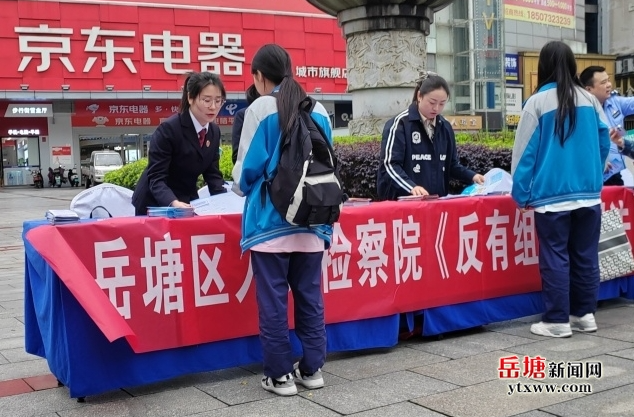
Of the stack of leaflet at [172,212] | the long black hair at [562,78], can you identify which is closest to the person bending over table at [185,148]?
the stack of leaflet at [172,212]

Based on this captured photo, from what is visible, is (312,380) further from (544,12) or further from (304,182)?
(544,12)

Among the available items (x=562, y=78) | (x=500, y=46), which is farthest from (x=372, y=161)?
(x=500, y=46)

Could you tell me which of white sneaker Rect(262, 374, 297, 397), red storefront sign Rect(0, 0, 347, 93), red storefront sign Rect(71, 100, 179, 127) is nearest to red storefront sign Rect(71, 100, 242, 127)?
red storefront sign Rect(71, 100, 179, 127)

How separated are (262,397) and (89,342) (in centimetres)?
82

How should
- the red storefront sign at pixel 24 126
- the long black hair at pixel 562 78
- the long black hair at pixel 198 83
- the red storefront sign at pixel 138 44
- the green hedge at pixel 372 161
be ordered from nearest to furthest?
the long black hair at pixel 198 83
the long black hair at pixel 562 78
the green hedge at pixel 372 161
the red storefront sign at pixel 138 44
the red storefront sign at pixel 24 126

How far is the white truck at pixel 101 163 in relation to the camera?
25578mm

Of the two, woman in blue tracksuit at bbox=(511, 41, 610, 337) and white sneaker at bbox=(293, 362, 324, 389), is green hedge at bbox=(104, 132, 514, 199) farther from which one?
white sneaker at bbox=(293, 362, 324, 389)

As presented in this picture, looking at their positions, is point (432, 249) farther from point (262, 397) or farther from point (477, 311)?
point (262, 397)

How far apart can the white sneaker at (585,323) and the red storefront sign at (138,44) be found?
919 inches

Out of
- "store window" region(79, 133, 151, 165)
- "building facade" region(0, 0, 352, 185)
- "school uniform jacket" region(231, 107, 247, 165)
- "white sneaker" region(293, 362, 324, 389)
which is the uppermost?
"building facade" region(0, 0, 352, 185)

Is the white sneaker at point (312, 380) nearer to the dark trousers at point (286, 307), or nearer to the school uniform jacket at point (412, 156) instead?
the dark trousers at point (286, 307)

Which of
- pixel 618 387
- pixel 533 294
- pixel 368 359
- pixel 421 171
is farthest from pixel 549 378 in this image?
pixel 421 171

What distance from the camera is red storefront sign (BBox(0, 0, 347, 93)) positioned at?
24.2 m

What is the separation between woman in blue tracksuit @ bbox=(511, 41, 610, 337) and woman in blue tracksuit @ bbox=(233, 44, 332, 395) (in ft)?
4.52
